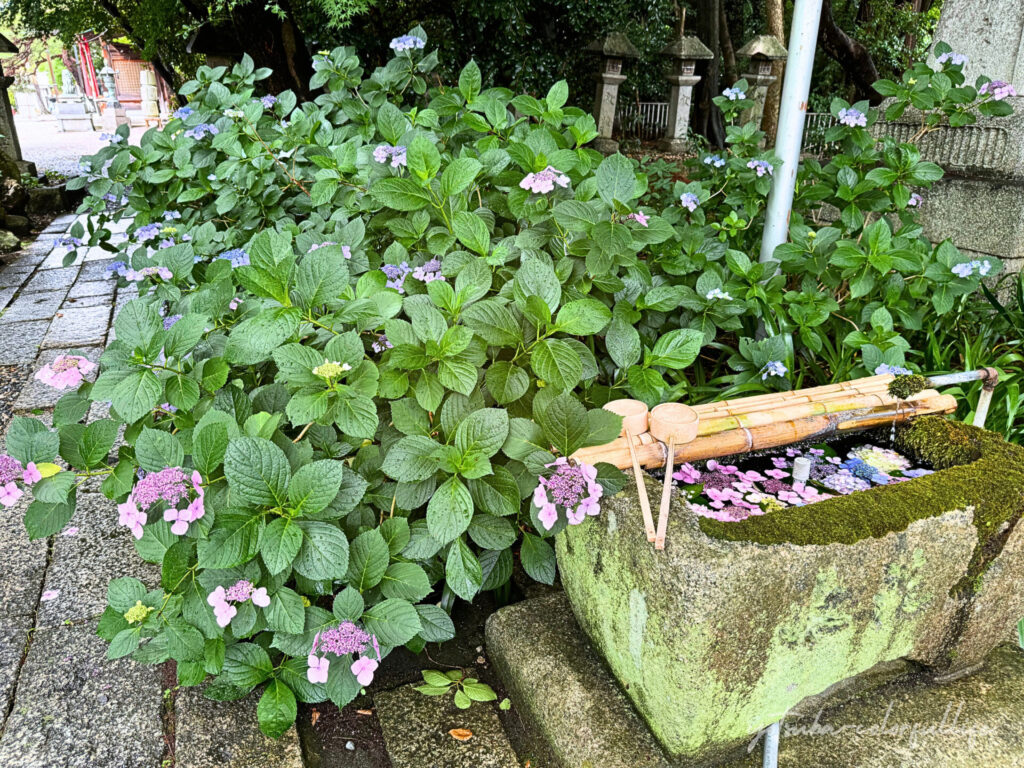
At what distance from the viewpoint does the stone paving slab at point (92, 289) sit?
4741mm

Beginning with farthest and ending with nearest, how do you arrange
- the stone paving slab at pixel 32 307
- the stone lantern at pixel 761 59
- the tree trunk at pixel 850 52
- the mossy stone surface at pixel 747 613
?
the tree trunk at pixel 850 52 → the stone lantern at pixel 761 59 → the stone paving slab at pixel 32 307 → the mossy stone surface at pixel 747 613

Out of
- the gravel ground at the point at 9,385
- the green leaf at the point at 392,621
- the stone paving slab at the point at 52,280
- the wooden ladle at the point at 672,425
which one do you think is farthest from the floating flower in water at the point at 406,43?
the stone paving slab at the point at 52,280

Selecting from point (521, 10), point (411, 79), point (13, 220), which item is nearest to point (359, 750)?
point (411, 79)

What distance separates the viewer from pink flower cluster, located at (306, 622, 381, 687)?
1.35 m

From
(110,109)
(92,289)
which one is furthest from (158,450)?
(110,109)

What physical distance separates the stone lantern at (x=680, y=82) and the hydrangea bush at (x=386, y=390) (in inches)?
284

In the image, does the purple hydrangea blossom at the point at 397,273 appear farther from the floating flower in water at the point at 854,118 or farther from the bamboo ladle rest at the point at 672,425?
the floating flower in water at the point at 854,118

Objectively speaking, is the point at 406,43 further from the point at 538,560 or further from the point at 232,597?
the point at 232,597

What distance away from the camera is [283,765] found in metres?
1.51

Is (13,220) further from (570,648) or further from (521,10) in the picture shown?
(570,648)

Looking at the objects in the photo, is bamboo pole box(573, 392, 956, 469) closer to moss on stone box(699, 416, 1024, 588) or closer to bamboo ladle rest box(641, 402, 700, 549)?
bamboo ladle rest box(641, 402, 700, 549)

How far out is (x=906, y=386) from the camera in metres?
1.76

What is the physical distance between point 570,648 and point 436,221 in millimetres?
1219

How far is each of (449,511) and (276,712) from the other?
58 centimetres
